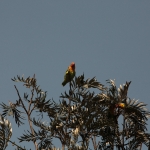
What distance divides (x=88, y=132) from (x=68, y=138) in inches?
27.7

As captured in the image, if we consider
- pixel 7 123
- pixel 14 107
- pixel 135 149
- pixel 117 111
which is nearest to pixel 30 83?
pixel 14 107

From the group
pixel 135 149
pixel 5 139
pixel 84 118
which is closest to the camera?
pixel 5 139

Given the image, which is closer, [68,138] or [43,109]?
[68,138]

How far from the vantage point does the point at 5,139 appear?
6.60 metres

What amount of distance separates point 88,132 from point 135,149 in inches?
46.7

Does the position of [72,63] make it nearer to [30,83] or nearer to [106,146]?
[30,83]

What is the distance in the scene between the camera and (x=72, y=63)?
7.36m

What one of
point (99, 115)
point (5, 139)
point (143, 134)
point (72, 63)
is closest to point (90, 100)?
point (99, 115)

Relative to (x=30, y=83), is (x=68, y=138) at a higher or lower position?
lower

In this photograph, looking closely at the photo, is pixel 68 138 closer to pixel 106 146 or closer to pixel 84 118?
pixel 84 118

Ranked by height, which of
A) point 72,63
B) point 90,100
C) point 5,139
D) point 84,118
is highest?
point 72,63

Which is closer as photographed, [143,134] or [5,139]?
[5,139]

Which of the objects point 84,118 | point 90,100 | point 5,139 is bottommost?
point 5,139

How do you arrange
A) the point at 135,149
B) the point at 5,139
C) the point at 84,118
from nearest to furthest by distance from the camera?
the point at 5,139, the point at 84,118, the point at 135,149
